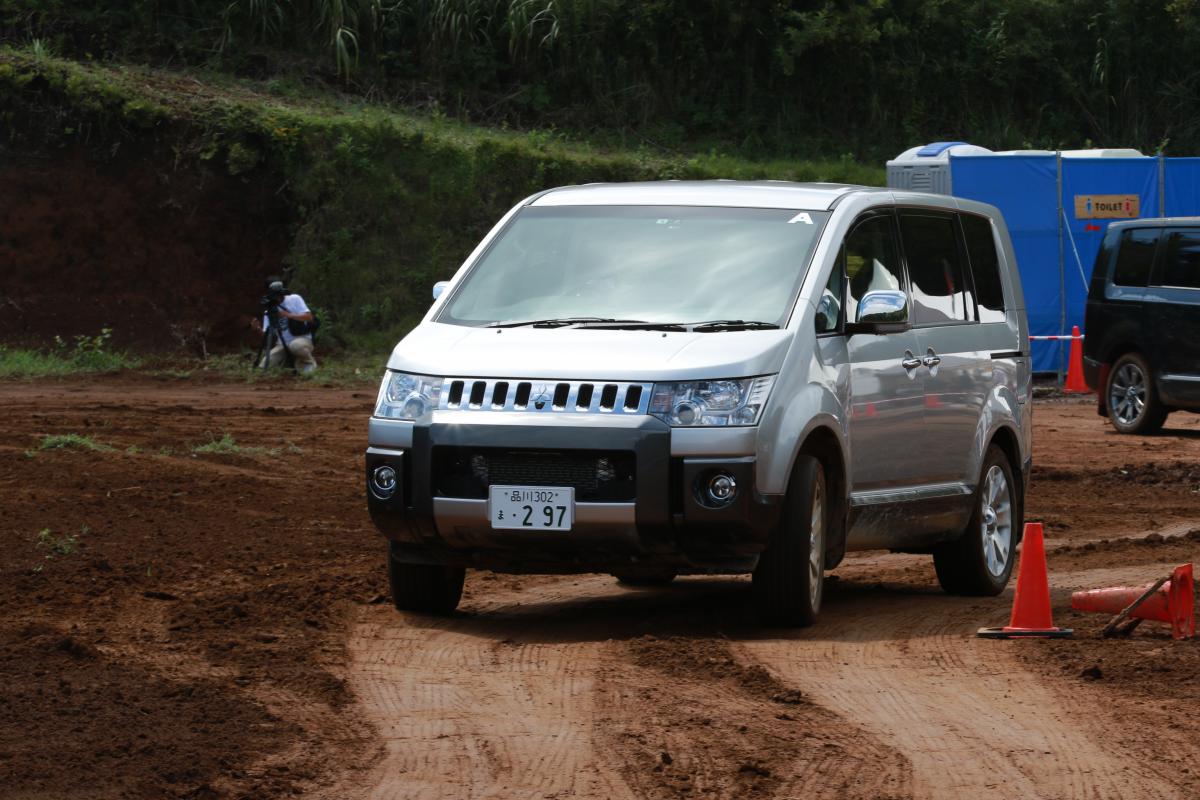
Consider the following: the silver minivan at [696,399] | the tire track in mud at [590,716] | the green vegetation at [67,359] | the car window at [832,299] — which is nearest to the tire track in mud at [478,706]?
the tire track in mud at [590,716]

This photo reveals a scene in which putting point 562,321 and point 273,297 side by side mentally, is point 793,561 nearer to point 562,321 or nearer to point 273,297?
point 562,321

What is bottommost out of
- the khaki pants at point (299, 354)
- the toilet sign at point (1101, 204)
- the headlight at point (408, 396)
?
the khaki pants at point (299, 354)

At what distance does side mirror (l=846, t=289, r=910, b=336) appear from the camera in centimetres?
876

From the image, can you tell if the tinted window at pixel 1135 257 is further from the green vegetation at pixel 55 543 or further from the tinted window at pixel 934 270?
the green vegetation at pixel 55 543

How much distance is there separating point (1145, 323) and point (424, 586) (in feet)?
39.8

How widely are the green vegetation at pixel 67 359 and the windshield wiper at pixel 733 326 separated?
1832 cm

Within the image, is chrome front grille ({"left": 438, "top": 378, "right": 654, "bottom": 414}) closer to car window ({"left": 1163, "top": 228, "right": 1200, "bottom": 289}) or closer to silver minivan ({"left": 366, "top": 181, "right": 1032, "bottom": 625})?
silver minivan ({"left": 366, "top": 181, "right": 1032, "bottom": 625})

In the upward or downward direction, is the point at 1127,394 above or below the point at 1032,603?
below

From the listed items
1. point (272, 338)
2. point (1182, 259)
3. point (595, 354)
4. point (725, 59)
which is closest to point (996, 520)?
point (595, 354)

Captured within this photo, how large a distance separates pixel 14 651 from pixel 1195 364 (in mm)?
13799

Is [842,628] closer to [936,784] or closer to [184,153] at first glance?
[936,784]

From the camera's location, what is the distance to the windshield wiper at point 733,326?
8.35m

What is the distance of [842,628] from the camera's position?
8641 millimetres

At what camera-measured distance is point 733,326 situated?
27.5 ft
